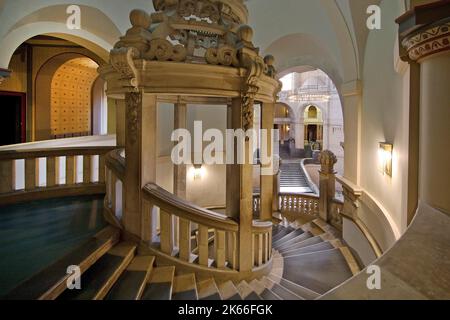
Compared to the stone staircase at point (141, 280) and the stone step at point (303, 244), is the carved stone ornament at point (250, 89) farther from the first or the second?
the stone step at point (303, 244)

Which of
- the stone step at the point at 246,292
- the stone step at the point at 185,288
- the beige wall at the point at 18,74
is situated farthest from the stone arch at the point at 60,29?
the stone step at the point at 246,292

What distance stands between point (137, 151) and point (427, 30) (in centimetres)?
313

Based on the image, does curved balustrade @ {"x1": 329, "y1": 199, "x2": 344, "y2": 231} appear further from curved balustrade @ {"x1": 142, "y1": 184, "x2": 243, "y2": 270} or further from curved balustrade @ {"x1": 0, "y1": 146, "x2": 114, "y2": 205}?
curved balustrade @ {"x1": 0, "y1": 146, "x2": 114, "y2": 205}

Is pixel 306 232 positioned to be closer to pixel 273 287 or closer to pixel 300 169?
pixel 273 287

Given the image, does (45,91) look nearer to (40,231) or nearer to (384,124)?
(40,231)

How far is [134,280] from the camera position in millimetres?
3088

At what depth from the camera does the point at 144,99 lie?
11.9 feet

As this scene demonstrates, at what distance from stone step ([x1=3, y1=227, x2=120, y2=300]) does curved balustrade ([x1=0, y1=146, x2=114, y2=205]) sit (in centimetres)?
235

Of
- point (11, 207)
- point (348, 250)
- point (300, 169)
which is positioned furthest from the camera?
point (300, 169)

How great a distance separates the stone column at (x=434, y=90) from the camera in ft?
7.04

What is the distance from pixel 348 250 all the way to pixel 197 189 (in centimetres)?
440

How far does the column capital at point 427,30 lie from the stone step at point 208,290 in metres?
3.09

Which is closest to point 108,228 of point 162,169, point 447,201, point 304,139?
point 447,201
